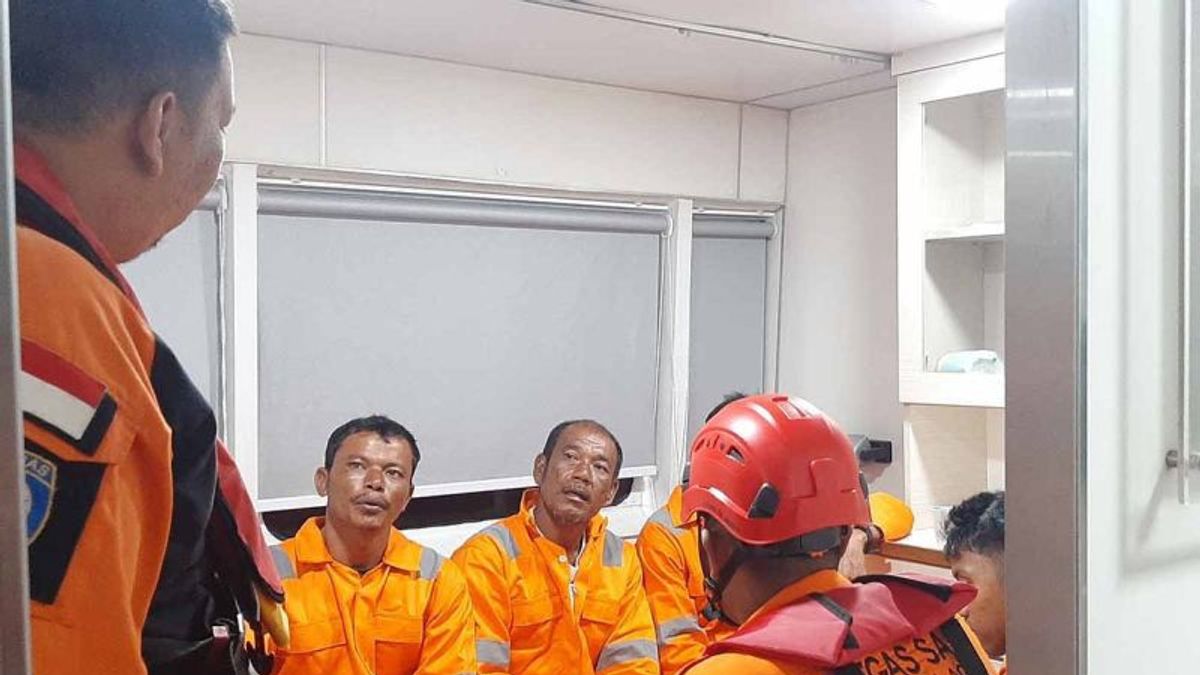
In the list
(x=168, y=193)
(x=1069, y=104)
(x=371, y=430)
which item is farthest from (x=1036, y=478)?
(x=371, y=430)

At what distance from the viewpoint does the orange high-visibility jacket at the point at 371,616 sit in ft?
8.03

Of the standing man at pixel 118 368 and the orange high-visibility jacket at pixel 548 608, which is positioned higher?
the standing man at pixel 118 368

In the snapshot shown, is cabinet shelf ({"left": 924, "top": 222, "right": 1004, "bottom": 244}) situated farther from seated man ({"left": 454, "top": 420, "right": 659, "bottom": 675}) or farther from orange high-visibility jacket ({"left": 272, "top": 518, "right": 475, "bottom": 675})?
orange high-visibility jacket ({"left": 272, "top": 518, "right": 475, "bottom": 675})

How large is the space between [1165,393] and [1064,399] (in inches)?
7.0

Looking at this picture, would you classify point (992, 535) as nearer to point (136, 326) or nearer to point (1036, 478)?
point (1036, 478)

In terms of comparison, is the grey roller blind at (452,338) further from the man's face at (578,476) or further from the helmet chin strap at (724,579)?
the helmet chin strap at (724,579)

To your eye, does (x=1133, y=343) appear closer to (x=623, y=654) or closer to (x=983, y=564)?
(x=983, y=564)

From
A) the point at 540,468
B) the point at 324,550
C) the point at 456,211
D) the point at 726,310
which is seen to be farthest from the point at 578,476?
the point at 726,310

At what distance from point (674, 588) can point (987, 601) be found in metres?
1.26

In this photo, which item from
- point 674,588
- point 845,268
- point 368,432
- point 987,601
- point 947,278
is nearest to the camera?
point 987,601

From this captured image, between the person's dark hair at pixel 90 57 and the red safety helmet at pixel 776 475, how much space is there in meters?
0.96

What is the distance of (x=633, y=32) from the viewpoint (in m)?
2.82

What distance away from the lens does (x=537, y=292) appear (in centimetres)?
338

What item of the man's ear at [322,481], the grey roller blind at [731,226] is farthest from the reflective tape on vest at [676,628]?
the grey roller blind at [731,226]
